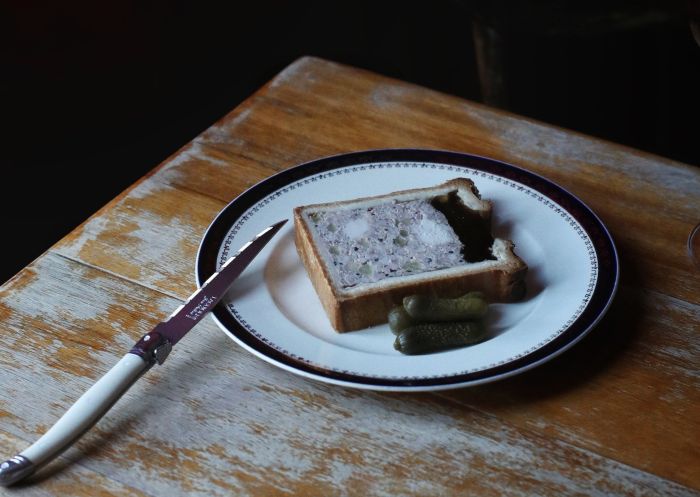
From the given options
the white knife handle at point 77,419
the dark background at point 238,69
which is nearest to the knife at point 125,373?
the white knife handle at point 77,419

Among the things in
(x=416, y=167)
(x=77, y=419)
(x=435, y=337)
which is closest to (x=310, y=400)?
(x=435, y=337)

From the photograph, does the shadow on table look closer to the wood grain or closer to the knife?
the wood grain

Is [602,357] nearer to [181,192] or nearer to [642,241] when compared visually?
[642,241]

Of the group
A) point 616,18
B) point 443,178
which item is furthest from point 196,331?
point 616,18

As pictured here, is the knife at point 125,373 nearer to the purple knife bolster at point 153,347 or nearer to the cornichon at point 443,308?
the purple knife bolster at point 153,347

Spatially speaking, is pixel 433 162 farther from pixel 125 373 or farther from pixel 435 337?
pixel 125 373
